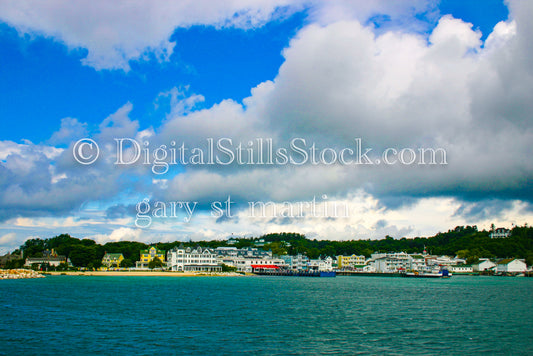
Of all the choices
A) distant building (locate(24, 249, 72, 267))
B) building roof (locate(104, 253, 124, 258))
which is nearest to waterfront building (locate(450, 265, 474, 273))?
building roof (locate(104, 253, 124, 258))

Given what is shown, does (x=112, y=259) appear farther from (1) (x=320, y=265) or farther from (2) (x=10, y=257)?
(1) (x=320, y=265)

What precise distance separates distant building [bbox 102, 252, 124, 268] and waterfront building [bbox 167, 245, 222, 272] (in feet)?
63.6

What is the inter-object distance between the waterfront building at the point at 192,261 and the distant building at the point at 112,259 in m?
19.4

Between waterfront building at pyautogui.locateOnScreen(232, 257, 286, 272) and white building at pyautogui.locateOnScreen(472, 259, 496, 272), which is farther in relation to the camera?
white building at pyautogui.locateOnScreen(472, 259, 496, 272)

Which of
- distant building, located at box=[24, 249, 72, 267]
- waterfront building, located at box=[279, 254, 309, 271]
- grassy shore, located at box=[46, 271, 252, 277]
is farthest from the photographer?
waterfront building, located at box=[279, 254, 309, 271]

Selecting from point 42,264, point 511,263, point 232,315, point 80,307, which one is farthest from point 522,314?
point 511,263

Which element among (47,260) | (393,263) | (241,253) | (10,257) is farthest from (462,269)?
(10,257)

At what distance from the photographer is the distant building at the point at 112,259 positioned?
15788 centimetres

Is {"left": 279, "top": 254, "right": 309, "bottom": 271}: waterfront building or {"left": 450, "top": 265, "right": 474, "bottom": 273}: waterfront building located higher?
{"left": 279, "top": 254, "right": 309, "bottom": 271}: waterfront building

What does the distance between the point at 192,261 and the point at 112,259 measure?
103 ft

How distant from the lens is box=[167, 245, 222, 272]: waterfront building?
151250 mm

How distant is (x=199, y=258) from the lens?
6117 inches

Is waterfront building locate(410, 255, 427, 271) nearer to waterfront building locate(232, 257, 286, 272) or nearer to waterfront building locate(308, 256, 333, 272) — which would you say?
waterfront building locate(308, 256, 333, 272)

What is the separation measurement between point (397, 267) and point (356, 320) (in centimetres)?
15048
